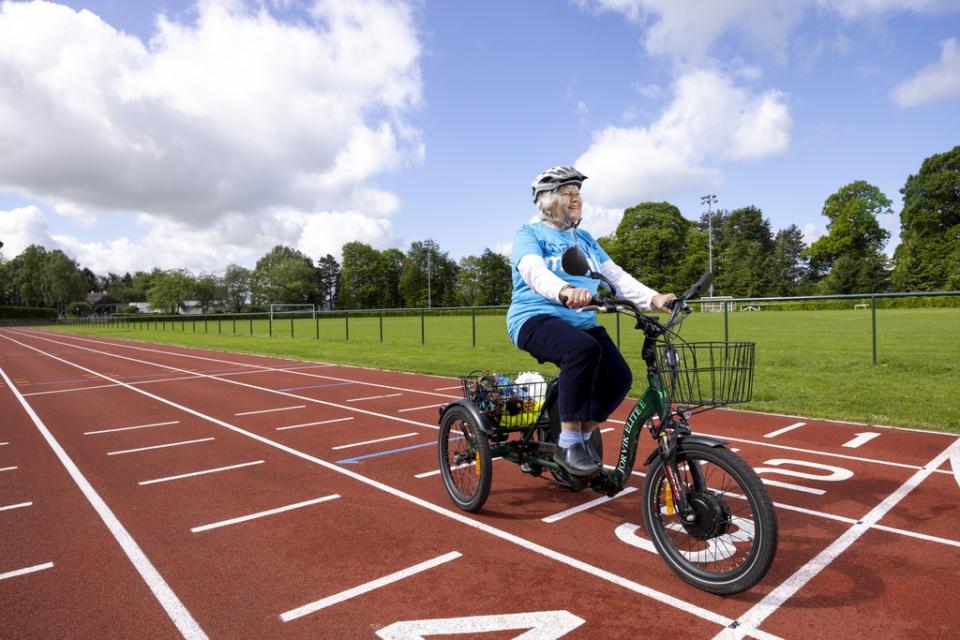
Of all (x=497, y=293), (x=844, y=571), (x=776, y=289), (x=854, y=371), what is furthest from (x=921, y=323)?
(x=497, y=293)

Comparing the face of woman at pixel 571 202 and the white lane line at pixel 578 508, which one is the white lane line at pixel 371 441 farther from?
the face of woman at pixel 571 202

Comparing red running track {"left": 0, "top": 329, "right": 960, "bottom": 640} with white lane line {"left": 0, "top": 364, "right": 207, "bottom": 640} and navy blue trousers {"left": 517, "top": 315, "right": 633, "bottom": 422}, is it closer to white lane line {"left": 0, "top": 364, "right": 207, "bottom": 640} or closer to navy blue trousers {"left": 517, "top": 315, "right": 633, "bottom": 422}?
white lane line {"left": 0, "top": 364, "right": 207, "bottom": 640}

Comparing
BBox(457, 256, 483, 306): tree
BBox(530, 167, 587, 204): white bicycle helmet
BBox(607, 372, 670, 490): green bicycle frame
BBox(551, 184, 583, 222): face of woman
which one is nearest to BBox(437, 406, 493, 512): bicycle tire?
BBox(607, 372, 670, 490): green bicycle frame

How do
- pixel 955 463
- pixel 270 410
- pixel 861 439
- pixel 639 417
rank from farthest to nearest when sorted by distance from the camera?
pixel 270 410 < pixel 861 439 < pixel 955 463 < pixel 639 417

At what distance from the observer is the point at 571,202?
350cm

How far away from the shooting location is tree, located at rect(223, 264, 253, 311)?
107875mm

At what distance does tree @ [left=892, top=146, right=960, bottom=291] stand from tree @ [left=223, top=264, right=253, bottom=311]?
9793cm

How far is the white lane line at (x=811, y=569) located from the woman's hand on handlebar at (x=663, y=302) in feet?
4.71

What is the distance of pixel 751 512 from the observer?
2.57m

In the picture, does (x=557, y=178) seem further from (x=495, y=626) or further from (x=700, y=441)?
(x=495, y=626)

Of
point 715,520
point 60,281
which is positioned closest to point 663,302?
point 715,520

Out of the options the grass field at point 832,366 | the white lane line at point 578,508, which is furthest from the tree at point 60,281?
the white lane line at point 578,508

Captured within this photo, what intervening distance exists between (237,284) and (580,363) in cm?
11642

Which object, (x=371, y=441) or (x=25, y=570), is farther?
(x=371, y=441)
